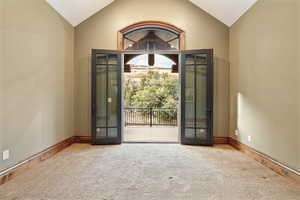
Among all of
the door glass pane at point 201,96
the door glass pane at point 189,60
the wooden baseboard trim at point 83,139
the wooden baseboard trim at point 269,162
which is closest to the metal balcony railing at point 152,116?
the wooden baseboard trim at point 83,139

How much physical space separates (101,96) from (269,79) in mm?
3605

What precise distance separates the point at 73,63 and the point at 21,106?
6.91 ft

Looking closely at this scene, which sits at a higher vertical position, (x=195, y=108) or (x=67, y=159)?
(x=195, y=108)

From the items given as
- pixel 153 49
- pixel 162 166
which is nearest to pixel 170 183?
pixel 162 166

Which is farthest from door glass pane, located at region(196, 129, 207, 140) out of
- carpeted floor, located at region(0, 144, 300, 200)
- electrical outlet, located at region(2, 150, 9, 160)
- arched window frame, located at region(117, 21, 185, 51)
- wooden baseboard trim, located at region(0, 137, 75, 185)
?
electrical outlet, located at region(2, 150, 9, 160)

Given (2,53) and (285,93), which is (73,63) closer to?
(2,53)

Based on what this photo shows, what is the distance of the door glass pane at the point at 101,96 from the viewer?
4.56 meters

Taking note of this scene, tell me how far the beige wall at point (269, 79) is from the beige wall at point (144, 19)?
1.22 ft

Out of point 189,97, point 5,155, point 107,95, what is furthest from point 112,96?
point 5,155

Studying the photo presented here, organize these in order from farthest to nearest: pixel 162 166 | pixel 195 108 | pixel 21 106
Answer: pixel 195 108
pixel 162 166
pixel 21 106

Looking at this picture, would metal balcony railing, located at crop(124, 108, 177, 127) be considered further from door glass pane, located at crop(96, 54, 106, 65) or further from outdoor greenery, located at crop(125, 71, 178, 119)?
door glass pane, located at crop(96, 54, 106, 65)

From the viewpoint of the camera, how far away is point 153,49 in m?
5.08

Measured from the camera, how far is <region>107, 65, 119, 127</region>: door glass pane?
458cm

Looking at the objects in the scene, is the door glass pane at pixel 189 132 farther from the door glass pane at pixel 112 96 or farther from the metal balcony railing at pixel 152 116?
the metal balcony railing at pixel 152 116
